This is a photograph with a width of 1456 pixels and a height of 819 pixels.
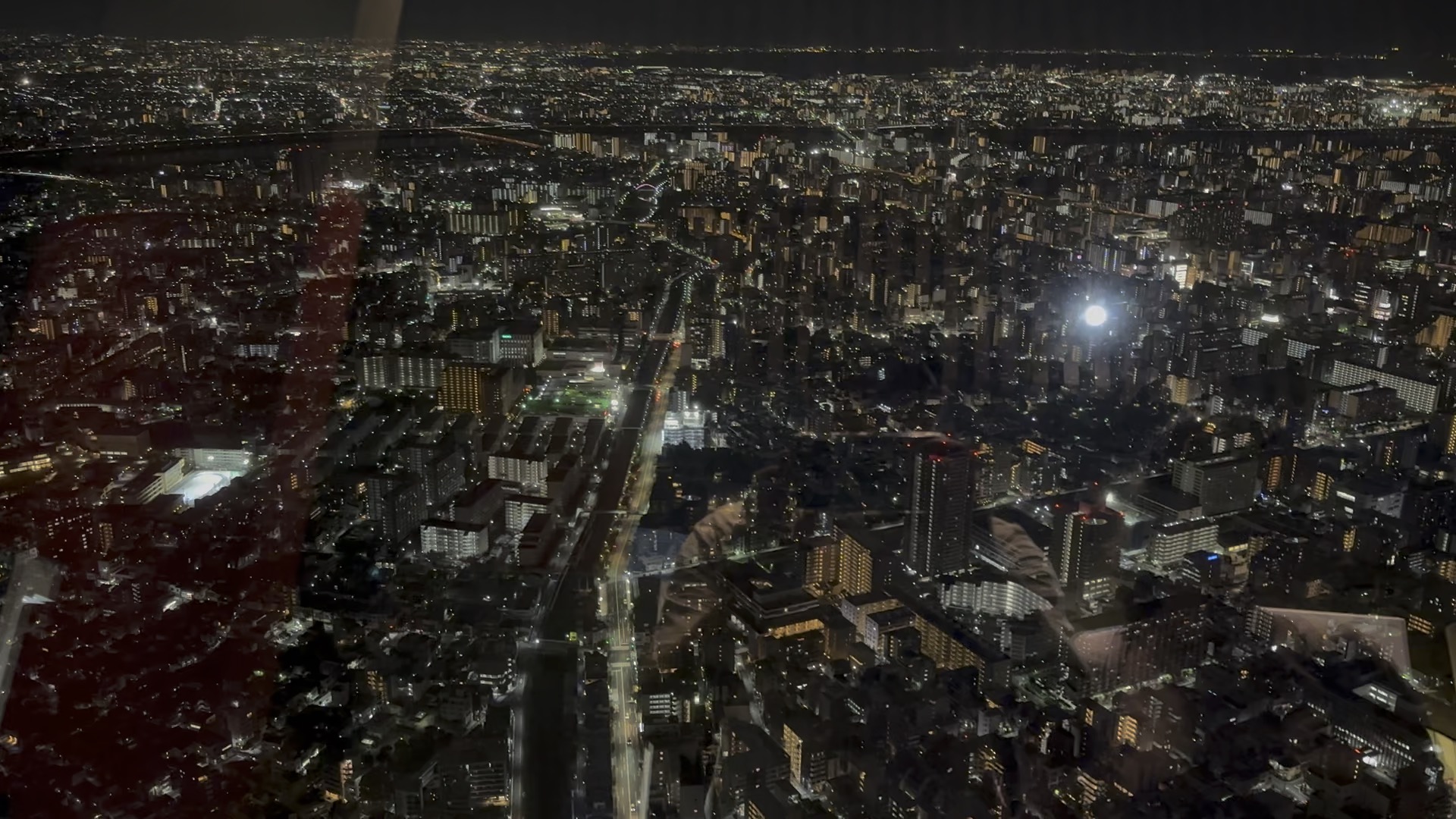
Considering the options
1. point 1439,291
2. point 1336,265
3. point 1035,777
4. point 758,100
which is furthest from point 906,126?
point 1035,777

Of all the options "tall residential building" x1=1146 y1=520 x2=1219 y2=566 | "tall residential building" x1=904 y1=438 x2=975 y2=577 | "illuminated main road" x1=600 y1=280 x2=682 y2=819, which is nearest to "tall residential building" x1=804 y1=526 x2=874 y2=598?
"tall residential building" x1=904 y1=438 x2=975 y2=577

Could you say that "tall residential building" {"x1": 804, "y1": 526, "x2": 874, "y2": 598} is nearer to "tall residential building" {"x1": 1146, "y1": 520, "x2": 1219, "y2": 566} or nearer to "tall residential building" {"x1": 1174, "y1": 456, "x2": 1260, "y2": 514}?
"tall residential building" {"x1": 1146, "y1": 520, "x2": 1219, "y2": 566}

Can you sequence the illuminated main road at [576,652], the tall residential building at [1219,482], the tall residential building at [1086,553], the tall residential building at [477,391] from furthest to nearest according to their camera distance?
the tall residential building at [477,391], the tall residential building at [1219,482], the tall residential building at [1086,553], the illuminated main road at [576,652]

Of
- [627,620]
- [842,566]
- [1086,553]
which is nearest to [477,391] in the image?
[627,620]

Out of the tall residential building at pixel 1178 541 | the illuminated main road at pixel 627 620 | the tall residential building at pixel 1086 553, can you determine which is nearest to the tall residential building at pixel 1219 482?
the tall residential building at pixel 1178 541

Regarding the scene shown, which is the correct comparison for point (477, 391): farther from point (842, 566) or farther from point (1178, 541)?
point (1178, 541)

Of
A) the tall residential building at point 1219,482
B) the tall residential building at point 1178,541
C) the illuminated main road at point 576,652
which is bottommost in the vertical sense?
the illuminated main road at point 576,652

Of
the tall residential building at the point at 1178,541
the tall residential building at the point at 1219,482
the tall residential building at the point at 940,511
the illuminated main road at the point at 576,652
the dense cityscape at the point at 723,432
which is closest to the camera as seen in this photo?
the illuminated main road at the point at 576,652

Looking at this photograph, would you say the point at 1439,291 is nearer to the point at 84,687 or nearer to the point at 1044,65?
the point at 1044,65

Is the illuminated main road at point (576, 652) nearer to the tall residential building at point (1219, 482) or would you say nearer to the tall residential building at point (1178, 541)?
the tall residential building at point (1178, 541)
